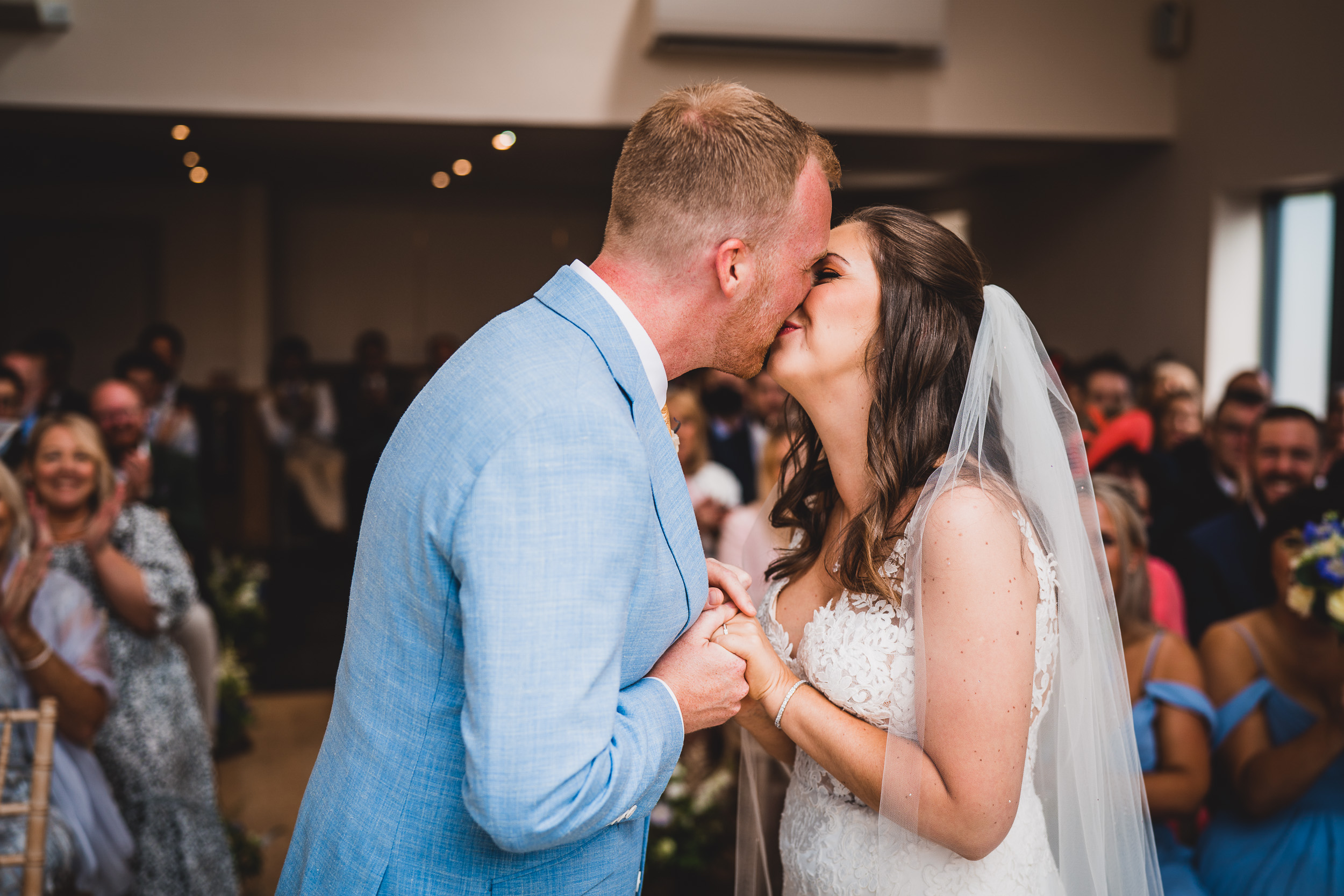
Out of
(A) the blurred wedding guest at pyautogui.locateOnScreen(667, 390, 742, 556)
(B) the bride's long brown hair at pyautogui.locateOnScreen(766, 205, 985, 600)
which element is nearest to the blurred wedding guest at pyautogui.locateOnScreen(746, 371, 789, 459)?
(A) the blurred wedding guest at pyautogui.locateOnScreen(667, 390, 742, 556)

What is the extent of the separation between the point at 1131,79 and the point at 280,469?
7.41m

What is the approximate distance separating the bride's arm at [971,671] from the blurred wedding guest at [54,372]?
16.3ft

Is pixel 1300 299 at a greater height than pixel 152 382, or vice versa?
pixel 1300 299

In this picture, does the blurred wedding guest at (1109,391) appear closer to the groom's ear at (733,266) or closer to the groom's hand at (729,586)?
the groom's hand at (729,586)

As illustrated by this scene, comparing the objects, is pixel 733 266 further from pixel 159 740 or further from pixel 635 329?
pixel 159 740

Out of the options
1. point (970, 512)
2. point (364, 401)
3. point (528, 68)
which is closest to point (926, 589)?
point (970, 512)

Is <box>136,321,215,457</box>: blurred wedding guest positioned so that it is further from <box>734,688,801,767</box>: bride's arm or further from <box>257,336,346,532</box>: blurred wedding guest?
<box>734,688,801,767</box>: bride's arm

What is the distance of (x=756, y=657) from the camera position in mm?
1482

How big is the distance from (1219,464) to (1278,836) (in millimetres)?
2577

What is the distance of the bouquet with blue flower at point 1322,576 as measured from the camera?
85.0 inches

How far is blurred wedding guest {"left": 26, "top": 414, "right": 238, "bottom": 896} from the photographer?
299 centimetres

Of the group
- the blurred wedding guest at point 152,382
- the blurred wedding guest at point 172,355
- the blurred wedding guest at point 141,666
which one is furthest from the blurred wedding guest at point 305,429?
the blurred wedding guest at point 141,666

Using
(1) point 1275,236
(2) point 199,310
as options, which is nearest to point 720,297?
(1) point 1275,236

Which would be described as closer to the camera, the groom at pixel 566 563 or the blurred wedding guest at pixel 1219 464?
the groom at pixel 566 563
